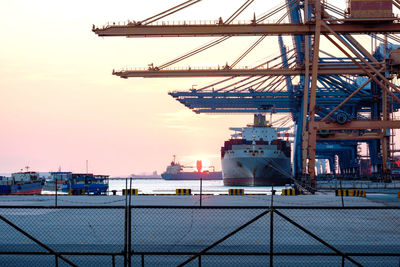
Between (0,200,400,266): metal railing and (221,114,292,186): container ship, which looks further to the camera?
(221,114,292,186): container ship

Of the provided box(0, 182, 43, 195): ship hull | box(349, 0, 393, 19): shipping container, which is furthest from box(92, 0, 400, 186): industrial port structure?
box(0, 182, 43, 195): ship hull

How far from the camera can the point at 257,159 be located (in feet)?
306

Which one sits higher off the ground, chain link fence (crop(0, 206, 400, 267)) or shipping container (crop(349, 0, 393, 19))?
shipping container (crop(349, 0, 393, 19))

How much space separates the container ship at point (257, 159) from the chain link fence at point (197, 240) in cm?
7020

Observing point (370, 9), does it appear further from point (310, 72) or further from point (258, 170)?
point (258, 170)

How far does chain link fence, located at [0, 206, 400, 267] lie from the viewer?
32.4ft

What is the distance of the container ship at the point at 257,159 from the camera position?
93.9 meters

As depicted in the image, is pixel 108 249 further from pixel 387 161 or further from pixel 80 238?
pixel 387 161

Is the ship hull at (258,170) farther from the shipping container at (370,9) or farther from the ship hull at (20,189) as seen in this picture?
the shipping container at (370,9)

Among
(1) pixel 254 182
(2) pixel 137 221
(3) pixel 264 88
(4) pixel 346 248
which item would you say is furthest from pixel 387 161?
(4) pixel 346 248

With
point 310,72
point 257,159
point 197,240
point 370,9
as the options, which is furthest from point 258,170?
point 197,240

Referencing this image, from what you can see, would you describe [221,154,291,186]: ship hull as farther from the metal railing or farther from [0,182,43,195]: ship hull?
the metal railing

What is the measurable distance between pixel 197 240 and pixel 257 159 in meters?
78.6

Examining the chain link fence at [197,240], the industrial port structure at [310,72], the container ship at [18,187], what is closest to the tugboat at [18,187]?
the container ship at [18,187]
